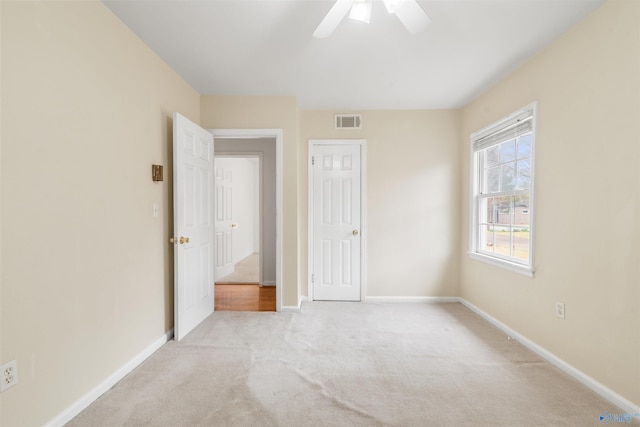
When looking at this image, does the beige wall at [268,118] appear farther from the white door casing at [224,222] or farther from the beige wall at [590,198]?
the beige wall at [590,198]

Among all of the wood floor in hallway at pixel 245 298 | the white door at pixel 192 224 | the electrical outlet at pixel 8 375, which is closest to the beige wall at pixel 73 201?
the electrical outlet at pixel 8 375

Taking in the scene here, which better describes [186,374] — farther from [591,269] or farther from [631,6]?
[631,6]

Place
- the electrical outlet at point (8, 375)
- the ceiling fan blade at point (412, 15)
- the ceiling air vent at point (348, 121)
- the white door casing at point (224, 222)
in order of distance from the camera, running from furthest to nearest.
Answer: the white door casing at point (224, 222) < the ceiling air vent at point (348, 121) < the ceiling fan blade at point (412, 15) < the electrical outlet at point (8, 375)

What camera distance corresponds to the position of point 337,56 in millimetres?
2475

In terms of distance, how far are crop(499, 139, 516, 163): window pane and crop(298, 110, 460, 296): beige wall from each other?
724mm

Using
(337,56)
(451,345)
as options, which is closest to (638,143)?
(451,345)

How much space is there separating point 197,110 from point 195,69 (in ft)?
2.15

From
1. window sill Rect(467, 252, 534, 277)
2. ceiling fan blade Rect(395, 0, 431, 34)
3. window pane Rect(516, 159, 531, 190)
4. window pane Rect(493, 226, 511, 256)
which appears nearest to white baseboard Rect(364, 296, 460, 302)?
window sill Rect(467, 252, 534, 277)

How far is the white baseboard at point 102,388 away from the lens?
1600mm

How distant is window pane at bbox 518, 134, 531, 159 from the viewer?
2625mm

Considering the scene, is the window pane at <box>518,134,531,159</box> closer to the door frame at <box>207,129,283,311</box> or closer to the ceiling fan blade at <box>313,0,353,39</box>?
the ceiling fan blade at <box>313,0,353,39</box>

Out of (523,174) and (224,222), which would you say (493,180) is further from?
(224,222)

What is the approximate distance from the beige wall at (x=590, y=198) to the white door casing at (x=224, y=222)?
4.40 metres

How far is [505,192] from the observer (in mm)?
2965
